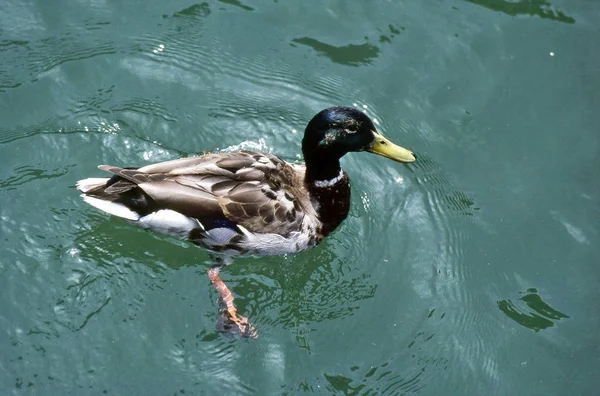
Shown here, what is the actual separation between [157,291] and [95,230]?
2.89 ft

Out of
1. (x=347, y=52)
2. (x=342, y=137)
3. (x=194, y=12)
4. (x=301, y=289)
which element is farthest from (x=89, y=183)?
(x=347, y=52)

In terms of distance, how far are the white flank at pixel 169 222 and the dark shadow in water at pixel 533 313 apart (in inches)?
114

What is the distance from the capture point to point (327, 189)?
7.65 meters

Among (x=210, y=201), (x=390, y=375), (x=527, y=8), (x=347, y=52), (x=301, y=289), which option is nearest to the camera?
(x=390, y=375)

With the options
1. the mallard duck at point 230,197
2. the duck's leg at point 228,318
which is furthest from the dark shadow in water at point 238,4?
the duck's leg at point 228,318

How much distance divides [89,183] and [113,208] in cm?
31

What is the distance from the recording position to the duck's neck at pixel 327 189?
7.60 meters

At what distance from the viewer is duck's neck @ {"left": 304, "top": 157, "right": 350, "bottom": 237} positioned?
7598 mm

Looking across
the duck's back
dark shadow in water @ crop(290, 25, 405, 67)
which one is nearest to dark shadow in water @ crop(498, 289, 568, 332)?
the duck's back

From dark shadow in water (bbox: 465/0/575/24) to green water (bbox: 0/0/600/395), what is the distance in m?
0.03

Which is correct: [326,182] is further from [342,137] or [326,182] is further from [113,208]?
[113,208]

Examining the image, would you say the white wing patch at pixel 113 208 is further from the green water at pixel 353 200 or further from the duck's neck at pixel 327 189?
the duck's neck at pixel 327 189

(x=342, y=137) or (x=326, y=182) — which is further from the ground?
(x=342, y=137)

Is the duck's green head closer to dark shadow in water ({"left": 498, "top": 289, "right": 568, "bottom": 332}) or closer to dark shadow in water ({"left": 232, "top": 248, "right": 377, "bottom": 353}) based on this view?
dark shadow in water ({"left": 232, "top": 248, "right": 377, "bottom": 353})
